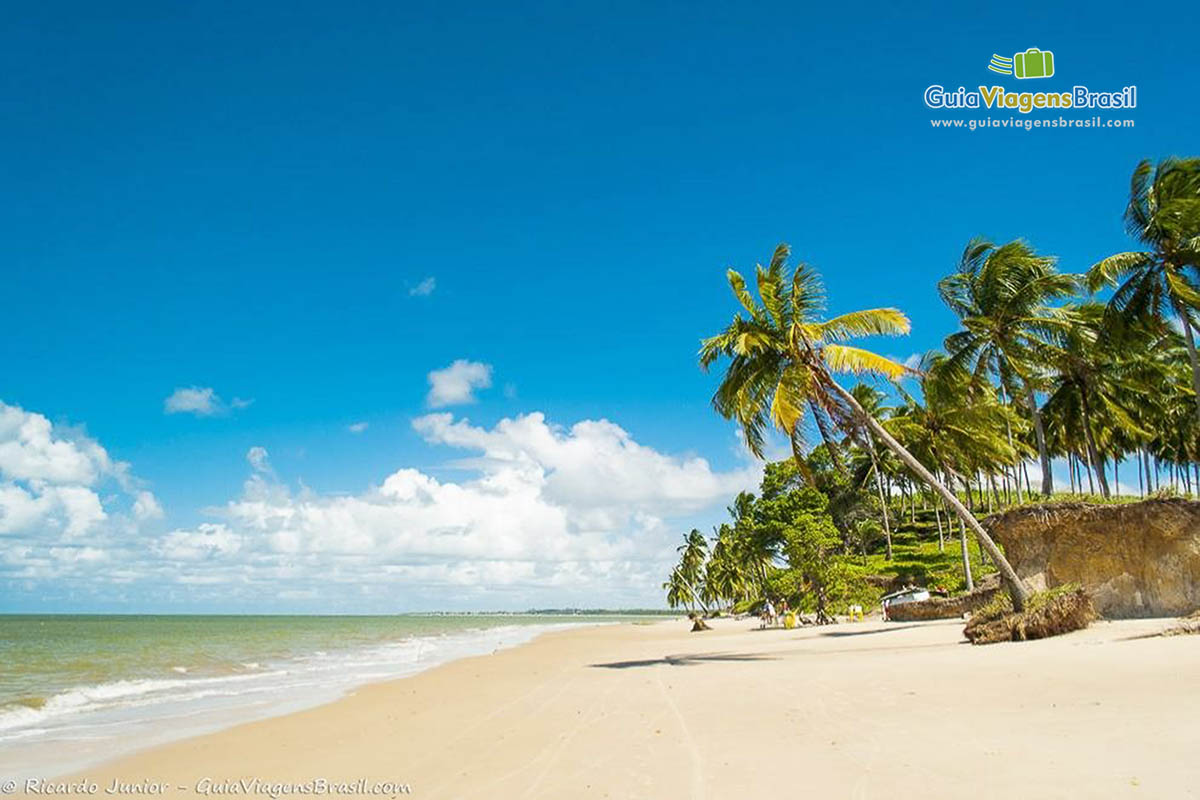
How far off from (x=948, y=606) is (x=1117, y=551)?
30.3 feet

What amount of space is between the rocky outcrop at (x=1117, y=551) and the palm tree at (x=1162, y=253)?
15.4 feet

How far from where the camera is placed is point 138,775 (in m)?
9.00

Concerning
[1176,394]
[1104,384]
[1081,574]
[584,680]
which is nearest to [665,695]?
[584,680]

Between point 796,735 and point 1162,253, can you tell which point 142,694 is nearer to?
point 796,735

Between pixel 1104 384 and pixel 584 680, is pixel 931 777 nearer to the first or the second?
pixel 584 680

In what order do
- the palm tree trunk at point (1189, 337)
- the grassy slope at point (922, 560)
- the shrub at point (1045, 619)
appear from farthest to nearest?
the grassy slope at point (922, 560) → the palm tree trunk at point (1189, 337) → the shrub at point (1045, 619)

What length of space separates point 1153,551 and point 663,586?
73.1m

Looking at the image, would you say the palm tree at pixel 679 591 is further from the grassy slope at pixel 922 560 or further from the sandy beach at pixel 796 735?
the sandy beach at pixel 796 735

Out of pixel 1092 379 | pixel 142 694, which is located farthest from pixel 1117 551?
pixel 142 694

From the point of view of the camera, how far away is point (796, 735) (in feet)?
25.3

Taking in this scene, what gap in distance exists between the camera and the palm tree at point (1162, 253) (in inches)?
730

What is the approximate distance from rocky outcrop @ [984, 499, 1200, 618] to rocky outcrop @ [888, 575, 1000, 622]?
3.53 m

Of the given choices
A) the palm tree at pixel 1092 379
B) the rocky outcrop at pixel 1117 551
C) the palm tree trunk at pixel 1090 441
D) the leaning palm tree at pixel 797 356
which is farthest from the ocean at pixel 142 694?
the palm tree trunk at pixel 1090 441

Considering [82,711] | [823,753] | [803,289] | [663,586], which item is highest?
[803,289]
